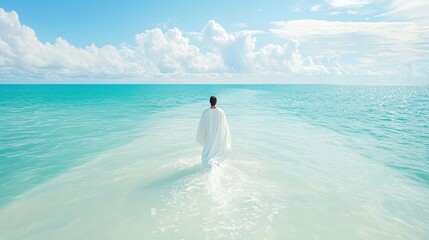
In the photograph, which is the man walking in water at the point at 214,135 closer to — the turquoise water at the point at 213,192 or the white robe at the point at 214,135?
the white robe at the point at 214,135

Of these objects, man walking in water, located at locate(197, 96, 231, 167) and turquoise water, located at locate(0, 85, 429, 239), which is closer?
turquoise water, located at locate(0, 85, 429, 239)

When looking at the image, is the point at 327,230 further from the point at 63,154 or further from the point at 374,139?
the point at 374,139

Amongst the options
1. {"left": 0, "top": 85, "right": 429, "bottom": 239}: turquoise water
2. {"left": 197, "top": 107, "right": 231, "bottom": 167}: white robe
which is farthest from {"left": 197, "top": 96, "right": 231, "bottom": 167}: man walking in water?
{"left": 0, "top": 85, "right": 429, "bottom": 239}: turquoise water

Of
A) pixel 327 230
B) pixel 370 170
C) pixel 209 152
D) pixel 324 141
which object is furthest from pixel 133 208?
pixel 324 141

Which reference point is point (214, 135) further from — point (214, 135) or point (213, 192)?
point (213, 192)

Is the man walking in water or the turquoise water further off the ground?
the man walking in water

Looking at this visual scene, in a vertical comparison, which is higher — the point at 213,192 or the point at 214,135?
the point at 214,135

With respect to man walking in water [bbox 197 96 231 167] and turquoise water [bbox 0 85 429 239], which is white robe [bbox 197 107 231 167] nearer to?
man walking in water [bbox 197 96 231 167]

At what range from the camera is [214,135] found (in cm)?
807

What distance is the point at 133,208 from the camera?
600 centimetres

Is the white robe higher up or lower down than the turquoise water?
higher up

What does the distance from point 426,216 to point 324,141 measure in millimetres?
8446

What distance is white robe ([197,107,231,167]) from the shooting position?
7988mm

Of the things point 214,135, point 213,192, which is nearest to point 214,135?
point 214,135
